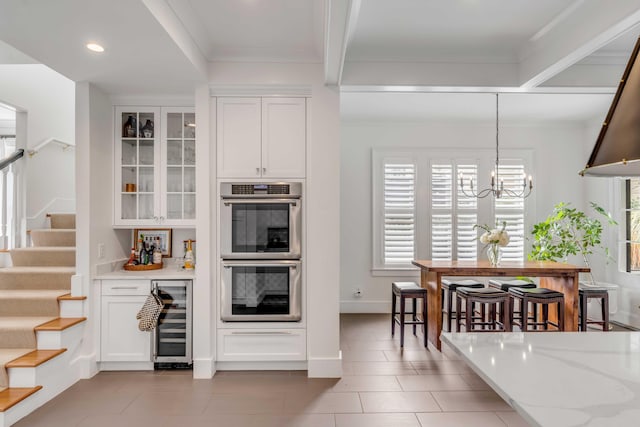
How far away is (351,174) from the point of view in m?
5.89

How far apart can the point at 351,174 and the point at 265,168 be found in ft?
8.41

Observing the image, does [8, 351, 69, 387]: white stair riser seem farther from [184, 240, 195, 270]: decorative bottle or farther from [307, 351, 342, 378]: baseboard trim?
[307, 351, 342, 378]: baseboard trim

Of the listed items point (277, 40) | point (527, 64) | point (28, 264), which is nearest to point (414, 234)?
point (527, 64)

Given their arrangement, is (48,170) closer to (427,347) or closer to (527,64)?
(427,347)

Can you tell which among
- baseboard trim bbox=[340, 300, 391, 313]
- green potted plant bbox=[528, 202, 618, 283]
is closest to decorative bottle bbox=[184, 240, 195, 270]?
baseboard trim bbox=[340, 300, 391, 313]

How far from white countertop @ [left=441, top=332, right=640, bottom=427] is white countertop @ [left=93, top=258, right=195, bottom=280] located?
2589 mm

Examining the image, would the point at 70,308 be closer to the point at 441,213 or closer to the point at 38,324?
the point at 38,324

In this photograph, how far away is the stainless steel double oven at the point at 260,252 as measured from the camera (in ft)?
11.4

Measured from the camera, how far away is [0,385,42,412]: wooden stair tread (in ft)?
8.46

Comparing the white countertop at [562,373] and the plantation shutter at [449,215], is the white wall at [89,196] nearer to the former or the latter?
the white countertop at [562,373]

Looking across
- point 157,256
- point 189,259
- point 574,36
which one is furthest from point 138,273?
point 574,36

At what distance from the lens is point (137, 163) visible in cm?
385

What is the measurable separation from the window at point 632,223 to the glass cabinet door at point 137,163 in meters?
5.96

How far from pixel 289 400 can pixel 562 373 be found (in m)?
2.17
